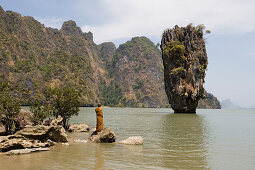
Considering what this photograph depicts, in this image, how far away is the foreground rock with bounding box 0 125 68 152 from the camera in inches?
499

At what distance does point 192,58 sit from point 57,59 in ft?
449

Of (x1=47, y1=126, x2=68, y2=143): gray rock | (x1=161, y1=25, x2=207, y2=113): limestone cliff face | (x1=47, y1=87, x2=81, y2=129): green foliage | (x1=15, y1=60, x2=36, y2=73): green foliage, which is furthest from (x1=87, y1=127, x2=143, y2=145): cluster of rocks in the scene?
(x1=15, y1=60, x2=36, y2=73): green foliage

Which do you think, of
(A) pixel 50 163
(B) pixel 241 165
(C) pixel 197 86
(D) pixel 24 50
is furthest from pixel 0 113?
(D) pixel 24 50

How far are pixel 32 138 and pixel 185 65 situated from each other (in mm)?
53084

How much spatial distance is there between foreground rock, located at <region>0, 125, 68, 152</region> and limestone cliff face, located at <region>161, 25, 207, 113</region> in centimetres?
4725

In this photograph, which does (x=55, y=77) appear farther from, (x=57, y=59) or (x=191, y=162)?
(x=191, y=162)

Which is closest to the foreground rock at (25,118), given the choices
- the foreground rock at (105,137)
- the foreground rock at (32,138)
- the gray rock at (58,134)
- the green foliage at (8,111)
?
the green foliage at (8,111)

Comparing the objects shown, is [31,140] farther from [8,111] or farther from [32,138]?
[8,111]

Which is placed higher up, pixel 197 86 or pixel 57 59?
pixel 57 59

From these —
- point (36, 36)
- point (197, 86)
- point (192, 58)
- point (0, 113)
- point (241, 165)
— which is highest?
point (36, 36)

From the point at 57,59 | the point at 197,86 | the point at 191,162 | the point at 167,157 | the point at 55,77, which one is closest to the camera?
the point at 191,162

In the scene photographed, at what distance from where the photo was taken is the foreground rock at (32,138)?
12663mm

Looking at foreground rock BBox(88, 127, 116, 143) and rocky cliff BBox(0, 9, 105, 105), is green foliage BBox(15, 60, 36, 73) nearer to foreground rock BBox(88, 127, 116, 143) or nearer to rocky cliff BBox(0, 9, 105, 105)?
rocky cliff BBox(0, 9, 105, 105)

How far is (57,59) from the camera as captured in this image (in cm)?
17662
